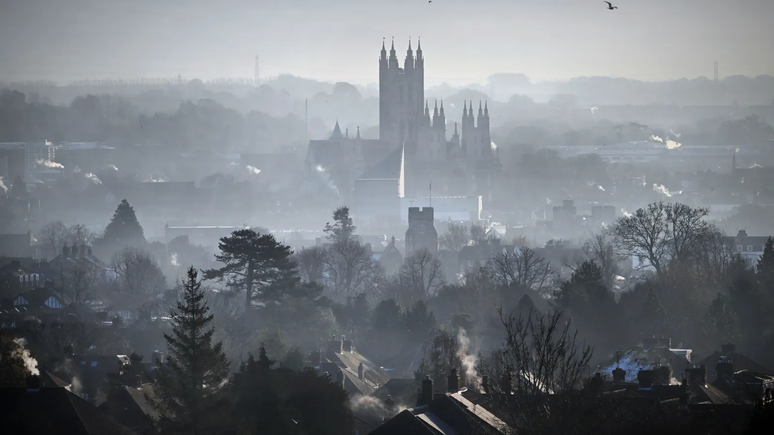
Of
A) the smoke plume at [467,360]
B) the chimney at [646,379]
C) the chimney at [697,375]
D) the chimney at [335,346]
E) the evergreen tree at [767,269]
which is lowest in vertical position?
the chimney at [335,346]

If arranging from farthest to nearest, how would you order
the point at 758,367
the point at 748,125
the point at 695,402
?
1. the point at 748,125
2. the point at 758,367
3. the point at 695,402

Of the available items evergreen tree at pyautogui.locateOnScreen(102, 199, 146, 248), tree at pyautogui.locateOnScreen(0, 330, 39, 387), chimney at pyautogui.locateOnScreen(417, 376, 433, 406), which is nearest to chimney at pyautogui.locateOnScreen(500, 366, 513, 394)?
chimney at pyautogui.locateOnScreen(417, 376, 433, 406)

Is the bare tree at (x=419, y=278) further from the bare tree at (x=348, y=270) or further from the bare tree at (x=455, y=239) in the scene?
the bare tree at (x=455, y=239)

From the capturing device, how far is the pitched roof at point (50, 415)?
25.9 metres

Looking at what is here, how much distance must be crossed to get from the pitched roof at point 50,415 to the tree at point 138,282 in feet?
86.4

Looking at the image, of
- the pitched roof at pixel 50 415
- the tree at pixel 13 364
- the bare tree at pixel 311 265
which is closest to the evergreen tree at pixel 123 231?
the bare tree at pixel 311 265

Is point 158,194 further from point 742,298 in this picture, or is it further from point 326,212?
point 742,298

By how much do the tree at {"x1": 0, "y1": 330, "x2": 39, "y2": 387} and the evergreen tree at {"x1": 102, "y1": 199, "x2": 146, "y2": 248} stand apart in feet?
175

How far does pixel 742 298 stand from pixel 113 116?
129m

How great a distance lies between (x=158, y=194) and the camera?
134m

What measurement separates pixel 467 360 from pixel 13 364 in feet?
36.8

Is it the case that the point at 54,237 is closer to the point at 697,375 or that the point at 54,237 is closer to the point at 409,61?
the point at 409,61

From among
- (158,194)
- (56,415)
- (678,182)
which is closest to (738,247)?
(56,415)

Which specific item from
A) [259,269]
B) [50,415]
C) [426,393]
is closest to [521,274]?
[259,269]
